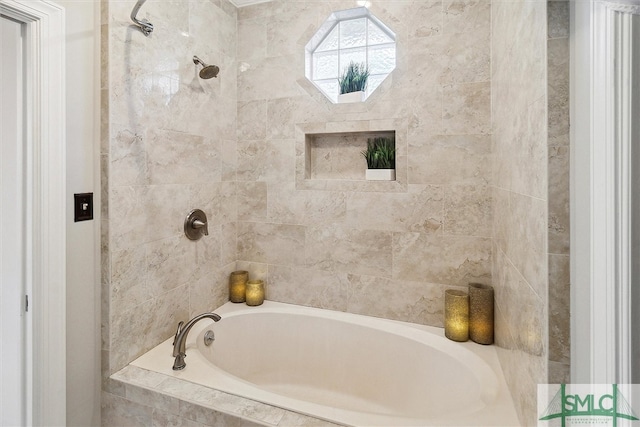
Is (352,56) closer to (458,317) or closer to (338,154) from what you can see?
(338,154)

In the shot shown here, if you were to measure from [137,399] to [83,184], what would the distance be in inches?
35.9


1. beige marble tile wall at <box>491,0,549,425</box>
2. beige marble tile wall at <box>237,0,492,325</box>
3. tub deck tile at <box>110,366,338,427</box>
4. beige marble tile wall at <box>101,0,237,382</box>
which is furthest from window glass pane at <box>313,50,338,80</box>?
tub deck tile at <box>110,366,338,427</box>

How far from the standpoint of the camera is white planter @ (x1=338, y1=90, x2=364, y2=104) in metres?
1.85

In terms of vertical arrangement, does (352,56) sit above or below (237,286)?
above

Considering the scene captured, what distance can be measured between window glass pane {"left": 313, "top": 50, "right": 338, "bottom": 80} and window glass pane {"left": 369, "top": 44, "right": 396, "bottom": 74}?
0.78 ft

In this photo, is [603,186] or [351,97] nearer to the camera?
[603,186]

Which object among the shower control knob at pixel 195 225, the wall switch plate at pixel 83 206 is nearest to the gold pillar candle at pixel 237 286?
the shower control knob at pixel 195 225

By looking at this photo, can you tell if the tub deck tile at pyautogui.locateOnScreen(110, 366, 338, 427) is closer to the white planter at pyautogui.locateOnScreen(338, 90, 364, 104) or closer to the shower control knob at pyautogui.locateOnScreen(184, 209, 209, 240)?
the shower control knob at pyautogui.locateOnScreen(184, 209, 209, 240)

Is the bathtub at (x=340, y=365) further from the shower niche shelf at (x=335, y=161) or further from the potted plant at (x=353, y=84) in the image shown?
the potted plant at (x=353, y=84)

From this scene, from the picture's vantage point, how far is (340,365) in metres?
1.81

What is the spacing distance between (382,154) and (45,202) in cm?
155

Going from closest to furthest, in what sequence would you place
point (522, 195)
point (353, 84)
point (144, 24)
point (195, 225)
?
point (522, 195) < point (144, 24) < point (195, 225) < point (353, 84)
